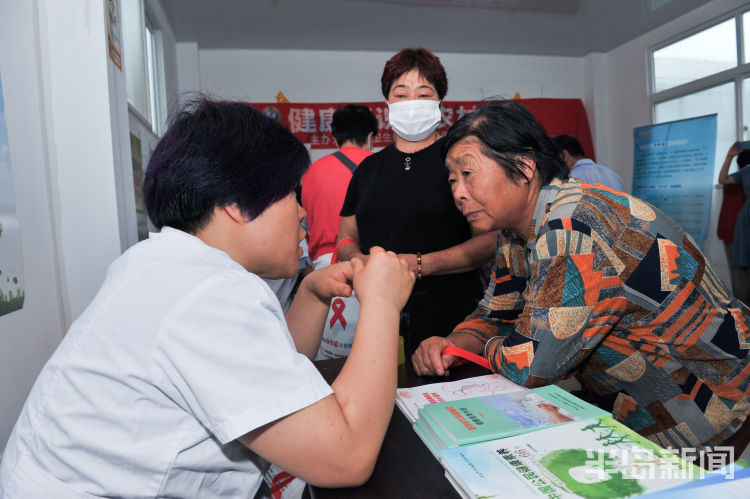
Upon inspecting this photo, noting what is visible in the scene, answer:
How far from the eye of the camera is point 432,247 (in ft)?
5.30

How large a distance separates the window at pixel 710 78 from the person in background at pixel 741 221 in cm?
35

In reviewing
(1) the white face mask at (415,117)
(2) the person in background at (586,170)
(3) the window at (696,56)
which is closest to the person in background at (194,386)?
(1) the white face mask at (415,117)

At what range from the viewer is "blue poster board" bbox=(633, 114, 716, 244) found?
470 cm

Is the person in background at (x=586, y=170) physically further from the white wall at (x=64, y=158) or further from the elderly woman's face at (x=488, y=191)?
the white wall at (x=64, y=158)

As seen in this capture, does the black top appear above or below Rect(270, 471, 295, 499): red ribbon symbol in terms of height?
above

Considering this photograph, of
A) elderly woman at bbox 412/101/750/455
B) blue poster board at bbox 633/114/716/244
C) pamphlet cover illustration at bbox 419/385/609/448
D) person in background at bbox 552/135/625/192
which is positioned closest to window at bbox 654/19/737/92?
blue poster board at bbox 633/114/716/244

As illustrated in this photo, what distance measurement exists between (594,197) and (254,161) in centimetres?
68

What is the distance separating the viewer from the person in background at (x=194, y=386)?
55 centimetres

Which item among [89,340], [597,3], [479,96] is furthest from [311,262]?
[479,96]

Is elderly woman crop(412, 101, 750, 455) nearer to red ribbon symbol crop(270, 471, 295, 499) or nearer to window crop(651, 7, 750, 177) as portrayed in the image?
red ribbon symbol crop(270, 471, 295, 499)

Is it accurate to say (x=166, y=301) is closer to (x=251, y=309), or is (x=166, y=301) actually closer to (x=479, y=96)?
(x=251, y=309)

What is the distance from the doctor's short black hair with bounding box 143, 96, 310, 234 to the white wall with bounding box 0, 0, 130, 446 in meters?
0.64

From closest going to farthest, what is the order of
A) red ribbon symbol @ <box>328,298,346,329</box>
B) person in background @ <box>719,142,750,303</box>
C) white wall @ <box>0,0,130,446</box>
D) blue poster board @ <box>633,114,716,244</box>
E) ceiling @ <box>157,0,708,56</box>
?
1. white wall @ <box>0,0,130,446</box>
2. red ribbon symbol @ <box>328,298,346,329</box>
3. ceiling @ <box>157,0,708,56</box>
4. person in background @ <box>719,142,750,303</box>
5. blue poster board @ <box>633,114,716,244</box>

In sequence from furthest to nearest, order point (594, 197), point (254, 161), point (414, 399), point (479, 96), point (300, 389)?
1. point (479, 96)
2. point (594, 197)
3. point (414, 399)
4. point (254, 161)
5. point (300, 389)
